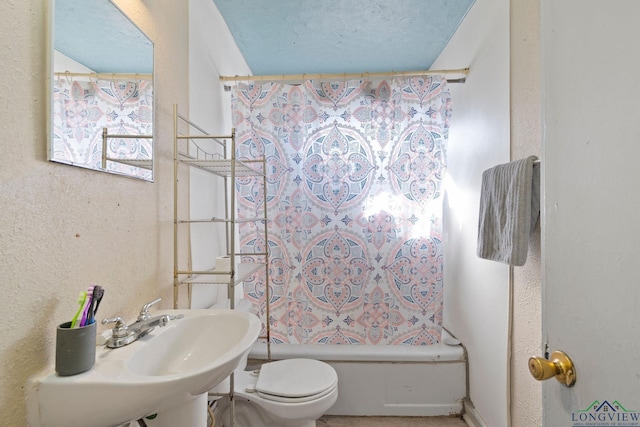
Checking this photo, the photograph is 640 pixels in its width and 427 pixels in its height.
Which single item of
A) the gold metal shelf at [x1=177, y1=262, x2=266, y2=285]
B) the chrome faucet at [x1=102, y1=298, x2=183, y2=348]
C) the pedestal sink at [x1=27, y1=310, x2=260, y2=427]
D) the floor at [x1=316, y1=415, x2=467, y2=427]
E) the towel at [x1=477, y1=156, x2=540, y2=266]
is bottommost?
the floor at [x1=316, y1=415, x2=467, y2=427]

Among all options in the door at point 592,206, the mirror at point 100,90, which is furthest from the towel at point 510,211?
the mirror at point 100,90

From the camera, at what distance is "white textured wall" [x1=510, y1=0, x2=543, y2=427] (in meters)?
1.19

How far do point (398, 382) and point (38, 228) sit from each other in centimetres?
186

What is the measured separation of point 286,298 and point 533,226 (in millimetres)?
1352

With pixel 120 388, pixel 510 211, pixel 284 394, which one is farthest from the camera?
pixel 284 394

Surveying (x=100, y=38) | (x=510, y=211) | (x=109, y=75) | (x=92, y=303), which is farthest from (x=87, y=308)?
(x=510, y=211)

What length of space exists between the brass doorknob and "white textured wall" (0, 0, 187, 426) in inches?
41.5

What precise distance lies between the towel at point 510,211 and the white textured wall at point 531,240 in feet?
0.32

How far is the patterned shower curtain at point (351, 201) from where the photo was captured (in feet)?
5.87

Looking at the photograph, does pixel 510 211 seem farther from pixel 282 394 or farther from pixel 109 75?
pixel 109 75

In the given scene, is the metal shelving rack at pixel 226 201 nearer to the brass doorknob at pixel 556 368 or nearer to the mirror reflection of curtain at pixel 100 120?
the mirror reflection of curtain at pixel 100 120

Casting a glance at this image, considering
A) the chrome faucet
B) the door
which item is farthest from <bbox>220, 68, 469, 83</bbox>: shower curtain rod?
the chrome faucet

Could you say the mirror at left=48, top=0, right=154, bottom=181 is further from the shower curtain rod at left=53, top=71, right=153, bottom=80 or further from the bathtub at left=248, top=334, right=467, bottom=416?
the bathtub at left=248, top=334, right=467, bottom=416

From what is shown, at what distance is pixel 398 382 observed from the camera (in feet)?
5.79
